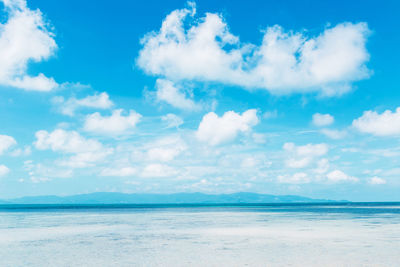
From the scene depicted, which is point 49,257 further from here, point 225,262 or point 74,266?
point 225,262

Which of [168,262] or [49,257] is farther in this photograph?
[49,257]

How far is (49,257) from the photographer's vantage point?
26719 millimetres

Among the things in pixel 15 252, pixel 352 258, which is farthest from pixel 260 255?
pixel 15 252

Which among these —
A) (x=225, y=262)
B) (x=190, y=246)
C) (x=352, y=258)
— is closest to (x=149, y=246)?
(x=190, y=246)

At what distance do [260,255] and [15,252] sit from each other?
18567mm

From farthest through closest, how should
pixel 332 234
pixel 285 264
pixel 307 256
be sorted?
pixel 332 234 → pixel 307 256 → pixel 285 264

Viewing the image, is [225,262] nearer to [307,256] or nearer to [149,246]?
[307,256]

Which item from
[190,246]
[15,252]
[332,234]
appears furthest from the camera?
[332,234]

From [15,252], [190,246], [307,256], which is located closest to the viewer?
[307,256]

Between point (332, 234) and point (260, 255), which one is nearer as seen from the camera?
point (260, 255)

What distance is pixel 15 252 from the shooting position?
29.0 m

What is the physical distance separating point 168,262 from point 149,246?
24.6ft

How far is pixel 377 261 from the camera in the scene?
2366 cm

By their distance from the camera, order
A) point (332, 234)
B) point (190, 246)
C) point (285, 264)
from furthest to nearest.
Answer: point (332, 234) < point (190, 246) < point (285, 264)
